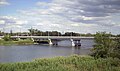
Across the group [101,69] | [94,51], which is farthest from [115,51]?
[101,69]

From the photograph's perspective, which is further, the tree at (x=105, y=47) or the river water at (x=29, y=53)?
the river water at (x=29, y=53)

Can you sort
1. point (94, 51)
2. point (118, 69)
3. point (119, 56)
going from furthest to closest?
point (94, 51), point (119, 56), point (118, 69)

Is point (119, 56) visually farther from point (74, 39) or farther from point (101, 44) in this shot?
point (74, 39)

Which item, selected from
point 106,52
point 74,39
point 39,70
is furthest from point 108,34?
point 74,39

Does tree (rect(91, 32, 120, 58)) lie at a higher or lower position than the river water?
higher

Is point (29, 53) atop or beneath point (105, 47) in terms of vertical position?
beneath

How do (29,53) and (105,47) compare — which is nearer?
(105,47)

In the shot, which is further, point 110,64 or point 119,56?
point 119,56

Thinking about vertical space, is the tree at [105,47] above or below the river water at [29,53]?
above

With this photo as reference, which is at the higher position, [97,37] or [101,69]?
[97,37]

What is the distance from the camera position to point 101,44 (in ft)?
140

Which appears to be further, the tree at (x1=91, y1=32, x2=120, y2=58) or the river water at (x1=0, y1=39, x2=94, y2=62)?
the river water at (x1=0, y1=39, x2=94, y2=62)

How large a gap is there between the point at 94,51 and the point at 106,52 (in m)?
3.21

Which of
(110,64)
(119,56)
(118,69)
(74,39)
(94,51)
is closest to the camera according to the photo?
(118,69)
